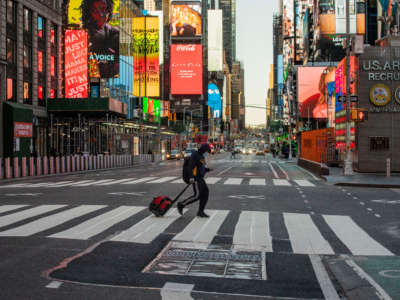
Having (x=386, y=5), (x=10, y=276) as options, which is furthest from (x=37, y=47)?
(x=386, y=5)

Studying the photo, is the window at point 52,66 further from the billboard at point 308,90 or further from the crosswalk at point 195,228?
the billboard at point 308,90

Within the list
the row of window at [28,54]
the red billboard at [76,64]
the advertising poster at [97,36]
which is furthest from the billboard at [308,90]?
the row of window at [28,54]

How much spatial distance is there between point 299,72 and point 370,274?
95.8 m

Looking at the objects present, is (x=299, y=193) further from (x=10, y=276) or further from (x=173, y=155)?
(x=173, y=155)

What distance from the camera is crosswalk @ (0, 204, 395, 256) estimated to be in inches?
355

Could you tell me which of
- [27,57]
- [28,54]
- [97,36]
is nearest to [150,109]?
Result: [97,36]

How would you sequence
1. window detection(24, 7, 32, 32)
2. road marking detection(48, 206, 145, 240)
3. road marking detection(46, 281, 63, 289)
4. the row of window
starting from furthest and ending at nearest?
1. window detection(24, 7, 32, 32)
2. the row of window
3. road marking detection(48, 206, 145, 240)
4. road marking detection(46, 281, 63, 289)

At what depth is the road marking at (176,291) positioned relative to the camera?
5723 mm

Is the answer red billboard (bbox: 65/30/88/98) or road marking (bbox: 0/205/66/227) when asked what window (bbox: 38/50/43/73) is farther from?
road marking (bbox: 0/205/66/227)

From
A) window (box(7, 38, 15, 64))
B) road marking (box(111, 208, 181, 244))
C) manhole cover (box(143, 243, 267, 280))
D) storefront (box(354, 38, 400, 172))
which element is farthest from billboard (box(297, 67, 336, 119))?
manhole cover (box(143, 243, 267, 280))

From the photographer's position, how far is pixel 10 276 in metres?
6.52

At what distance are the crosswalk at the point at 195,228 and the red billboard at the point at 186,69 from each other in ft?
430

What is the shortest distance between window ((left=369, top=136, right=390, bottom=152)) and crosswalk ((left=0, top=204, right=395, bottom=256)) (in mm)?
22318

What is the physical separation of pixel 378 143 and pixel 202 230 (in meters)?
26.3
